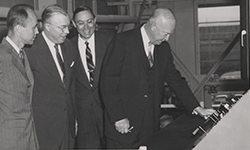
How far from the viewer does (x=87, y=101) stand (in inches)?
142

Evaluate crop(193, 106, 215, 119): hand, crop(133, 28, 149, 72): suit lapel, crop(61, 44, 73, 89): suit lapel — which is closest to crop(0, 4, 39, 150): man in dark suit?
crop(61, 44, 73, 89): suit lapel

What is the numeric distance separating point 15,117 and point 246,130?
63.4 inches

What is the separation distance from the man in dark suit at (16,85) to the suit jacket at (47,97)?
0.36 meters

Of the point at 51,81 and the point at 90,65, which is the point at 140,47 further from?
the point at 90,65

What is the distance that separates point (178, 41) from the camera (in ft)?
34.2

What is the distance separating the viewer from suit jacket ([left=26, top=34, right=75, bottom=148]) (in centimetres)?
293

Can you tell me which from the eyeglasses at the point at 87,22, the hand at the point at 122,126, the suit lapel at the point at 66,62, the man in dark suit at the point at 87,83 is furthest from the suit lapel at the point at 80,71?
the hand at the point at 122,126

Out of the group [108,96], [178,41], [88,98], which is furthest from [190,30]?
[108,96]

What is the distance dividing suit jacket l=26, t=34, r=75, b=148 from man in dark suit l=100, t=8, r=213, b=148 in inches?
17.5

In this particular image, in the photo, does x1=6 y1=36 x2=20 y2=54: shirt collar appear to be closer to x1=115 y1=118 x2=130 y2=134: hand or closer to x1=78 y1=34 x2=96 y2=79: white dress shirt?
x1=115 y1=118 x2=130 y2=134: hand

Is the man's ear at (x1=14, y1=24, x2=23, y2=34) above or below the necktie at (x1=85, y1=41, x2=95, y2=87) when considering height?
above

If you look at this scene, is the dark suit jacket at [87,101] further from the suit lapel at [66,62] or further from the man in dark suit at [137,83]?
the man in dark suit at [137,83]

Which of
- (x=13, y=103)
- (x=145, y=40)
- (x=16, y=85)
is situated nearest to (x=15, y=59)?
(x=16, y=85)

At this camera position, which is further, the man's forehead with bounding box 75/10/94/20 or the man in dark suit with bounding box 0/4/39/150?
the man's forehead with bounding box 75/10/94/20
